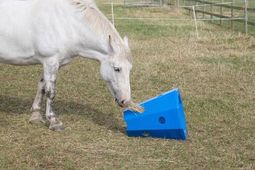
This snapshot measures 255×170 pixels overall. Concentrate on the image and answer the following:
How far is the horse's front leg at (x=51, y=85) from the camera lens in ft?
19.9

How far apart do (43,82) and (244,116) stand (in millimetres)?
2851

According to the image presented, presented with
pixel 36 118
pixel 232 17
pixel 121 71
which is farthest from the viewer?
pixel 232 17

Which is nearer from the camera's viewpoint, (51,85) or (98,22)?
(98,22)

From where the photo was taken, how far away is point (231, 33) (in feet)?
51.5

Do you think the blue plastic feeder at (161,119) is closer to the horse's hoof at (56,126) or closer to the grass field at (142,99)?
the grass field at (142,99)

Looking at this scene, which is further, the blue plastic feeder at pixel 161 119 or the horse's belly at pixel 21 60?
the horse's belly at pixel 21 60

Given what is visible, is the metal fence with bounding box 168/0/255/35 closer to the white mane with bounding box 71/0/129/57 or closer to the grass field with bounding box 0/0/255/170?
the grass field with bounding box 0/0/255/170

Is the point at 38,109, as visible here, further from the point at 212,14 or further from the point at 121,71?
the point at 212,14

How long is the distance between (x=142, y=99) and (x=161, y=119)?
6.74ft

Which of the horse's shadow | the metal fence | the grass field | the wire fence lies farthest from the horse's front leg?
the metal fence

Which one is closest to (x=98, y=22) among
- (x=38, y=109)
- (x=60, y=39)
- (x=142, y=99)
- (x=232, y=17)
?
(x=60, y=39)

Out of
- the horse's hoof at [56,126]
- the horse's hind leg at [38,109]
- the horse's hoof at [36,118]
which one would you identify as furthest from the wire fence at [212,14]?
the horse's hoof at [56,126]

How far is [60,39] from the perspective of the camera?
5969mm

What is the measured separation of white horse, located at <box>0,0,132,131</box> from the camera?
19.1 ft
